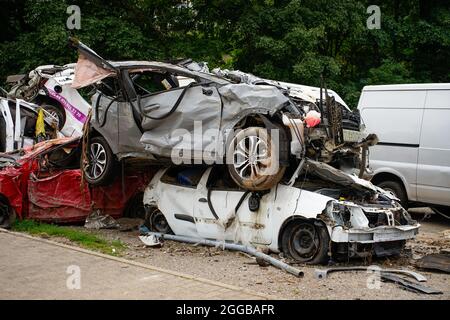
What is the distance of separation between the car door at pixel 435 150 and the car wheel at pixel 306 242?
13.6 ft

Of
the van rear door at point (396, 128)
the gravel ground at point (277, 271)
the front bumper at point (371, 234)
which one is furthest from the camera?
the van rear door at point (396, 128)

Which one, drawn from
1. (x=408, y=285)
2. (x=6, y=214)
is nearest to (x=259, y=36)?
(x=6, y=214)

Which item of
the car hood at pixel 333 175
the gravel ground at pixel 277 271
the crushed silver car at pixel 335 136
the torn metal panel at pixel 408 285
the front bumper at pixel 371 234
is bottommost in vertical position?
the gravel ground at pixel 277 271

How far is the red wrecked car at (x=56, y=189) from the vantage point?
1030 cm

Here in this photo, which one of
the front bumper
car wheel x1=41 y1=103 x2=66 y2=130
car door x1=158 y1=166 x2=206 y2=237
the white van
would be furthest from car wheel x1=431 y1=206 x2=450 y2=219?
car wheel x1=41 y1=103 x2=66 y2=130

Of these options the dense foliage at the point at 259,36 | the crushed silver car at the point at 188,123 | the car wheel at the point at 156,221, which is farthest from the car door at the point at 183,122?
the dense foliage at the point at 259,36

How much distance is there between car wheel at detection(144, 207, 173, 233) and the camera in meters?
9.52

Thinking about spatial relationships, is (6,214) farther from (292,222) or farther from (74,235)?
(292,222)

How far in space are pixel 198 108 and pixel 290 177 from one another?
1676 millimetres

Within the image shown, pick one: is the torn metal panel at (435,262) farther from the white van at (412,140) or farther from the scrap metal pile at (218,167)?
the white van at (412,140)

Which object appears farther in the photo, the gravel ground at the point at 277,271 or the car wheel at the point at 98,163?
the car wheel at the point at 98,163

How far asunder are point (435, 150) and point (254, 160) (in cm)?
447

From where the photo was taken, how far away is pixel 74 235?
365 inches
